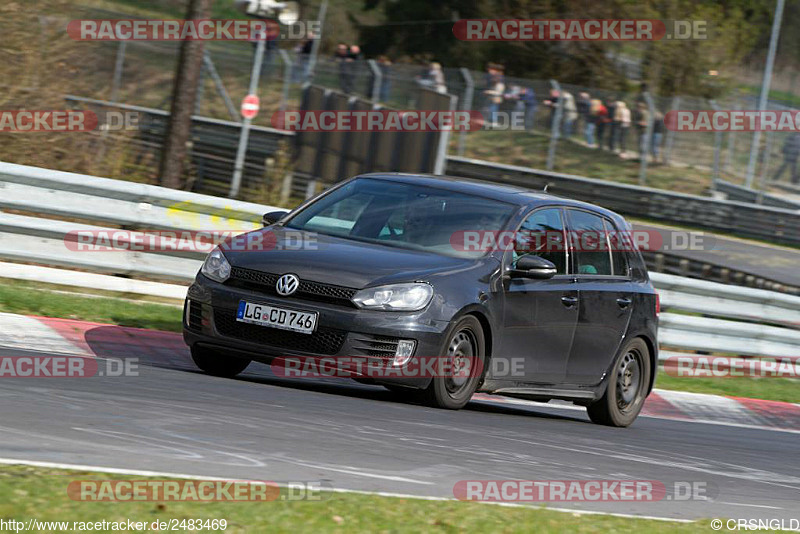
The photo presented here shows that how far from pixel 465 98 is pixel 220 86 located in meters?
5.81

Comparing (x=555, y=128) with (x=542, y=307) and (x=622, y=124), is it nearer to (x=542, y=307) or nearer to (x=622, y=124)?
(x=622, y=124)

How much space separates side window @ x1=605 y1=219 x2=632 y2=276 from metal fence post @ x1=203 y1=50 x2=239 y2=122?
72.0 ft

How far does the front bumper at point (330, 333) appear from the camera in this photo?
8281mm

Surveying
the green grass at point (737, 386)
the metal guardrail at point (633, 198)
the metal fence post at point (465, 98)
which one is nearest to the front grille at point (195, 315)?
the green grass at point (737, 386)

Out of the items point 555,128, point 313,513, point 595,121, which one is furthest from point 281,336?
point 595,121

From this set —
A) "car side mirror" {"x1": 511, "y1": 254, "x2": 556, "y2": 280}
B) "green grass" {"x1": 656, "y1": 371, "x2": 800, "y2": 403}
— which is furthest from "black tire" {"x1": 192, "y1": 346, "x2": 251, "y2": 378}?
"green grass" {"x1": 656, "y1": 371, "x2": 800, "y2": 403}

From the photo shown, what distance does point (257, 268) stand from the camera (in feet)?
28.0

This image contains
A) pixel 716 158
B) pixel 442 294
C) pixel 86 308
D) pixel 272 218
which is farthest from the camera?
pixel 716 158

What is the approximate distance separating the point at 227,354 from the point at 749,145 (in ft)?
90.1

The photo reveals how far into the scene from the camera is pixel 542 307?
31.2 ft

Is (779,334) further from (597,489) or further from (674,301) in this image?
(597,489)

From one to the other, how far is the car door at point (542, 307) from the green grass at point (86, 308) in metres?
3.18

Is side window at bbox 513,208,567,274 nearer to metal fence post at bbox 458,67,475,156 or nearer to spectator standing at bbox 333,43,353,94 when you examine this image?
spectator standing at bbox 333,43,353,94

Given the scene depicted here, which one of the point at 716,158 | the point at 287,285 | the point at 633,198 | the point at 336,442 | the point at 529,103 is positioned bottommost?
the point at 633,198
